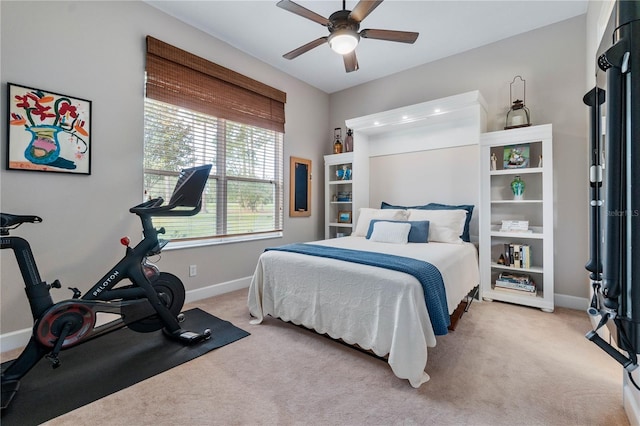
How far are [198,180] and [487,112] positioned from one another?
336 centimetres

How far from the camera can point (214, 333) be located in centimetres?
236

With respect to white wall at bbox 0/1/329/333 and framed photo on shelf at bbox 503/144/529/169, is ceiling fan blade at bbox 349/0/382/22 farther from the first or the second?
framed photo on shelf at bbox 503/144/529/169

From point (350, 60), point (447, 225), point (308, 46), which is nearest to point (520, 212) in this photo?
point (447, 225)

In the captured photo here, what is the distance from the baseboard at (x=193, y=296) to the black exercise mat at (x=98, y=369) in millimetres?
469

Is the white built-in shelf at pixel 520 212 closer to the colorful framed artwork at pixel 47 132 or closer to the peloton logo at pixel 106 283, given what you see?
the peloton logo at pixel 106 283

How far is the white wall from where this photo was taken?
6.98 ft

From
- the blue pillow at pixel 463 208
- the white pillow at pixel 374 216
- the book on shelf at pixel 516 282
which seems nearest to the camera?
the book on shelf at pixel 516 282

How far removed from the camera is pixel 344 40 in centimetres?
226

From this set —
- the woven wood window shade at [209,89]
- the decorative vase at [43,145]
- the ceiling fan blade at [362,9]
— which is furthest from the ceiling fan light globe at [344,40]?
the decorative vase at [43,145]

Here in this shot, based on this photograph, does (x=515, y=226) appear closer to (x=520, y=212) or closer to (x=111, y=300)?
(x=520, y=212)

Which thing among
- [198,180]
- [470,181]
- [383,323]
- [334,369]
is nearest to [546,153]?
[470,181]

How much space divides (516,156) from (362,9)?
2268 millimetres

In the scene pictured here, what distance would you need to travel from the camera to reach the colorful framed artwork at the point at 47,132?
6.90ft

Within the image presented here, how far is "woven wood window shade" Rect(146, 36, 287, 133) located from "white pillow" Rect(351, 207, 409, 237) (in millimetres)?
1711
